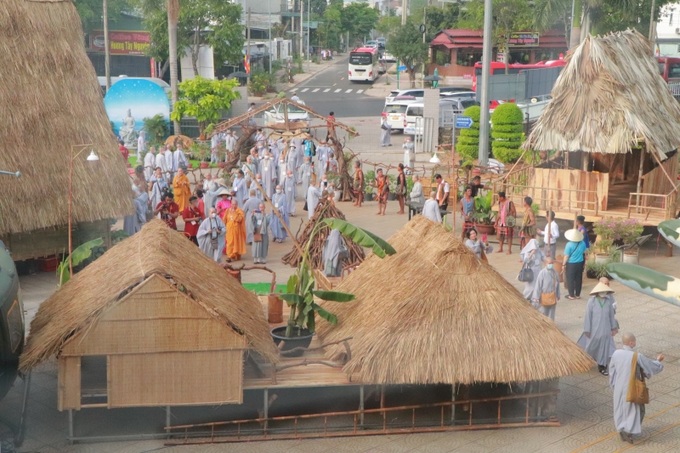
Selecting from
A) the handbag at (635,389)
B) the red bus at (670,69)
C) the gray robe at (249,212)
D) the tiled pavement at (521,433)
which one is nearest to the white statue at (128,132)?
the gray robe at (249,212)

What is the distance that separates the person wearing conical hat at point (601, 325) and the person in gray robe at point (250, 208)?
8.78 m

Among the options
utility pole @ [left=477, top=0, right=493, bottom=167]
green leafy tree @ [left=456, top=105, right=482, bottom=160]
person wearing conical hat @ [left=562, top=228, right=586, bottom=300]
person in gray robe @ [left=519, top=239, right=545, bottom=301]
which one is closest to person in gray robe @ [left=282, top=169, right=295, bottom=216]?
utility pole @ [left=477, top=0, right=493, bottom=167]

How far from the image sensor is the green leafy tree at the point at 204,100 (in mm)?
35688

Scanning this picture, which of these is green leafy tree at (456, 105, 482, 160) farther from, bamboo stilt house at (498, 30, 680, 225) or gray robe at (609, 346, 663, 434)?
gray robe at (609, 346, 663, 434)

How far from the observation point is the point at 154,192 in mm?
23500

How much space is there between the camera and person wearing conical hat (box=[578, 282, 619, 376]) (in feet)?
43.8

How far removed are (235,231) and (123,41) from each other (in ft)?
133

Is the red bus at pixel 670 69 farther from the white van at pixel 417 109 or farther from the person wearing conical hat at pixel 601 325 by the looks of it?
the person wearing conical hat at pixel 601 325

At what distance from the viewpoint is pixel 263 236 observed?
2006 cm

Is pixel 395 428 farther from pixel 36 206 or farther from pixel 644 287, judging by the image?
pixel 36 206

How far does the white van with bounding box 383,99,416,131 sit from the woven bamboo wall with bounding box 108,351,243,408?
101ft

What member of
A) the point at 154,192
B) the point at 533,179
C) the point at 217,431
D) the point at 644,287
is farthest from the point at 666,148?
the point at 644,287

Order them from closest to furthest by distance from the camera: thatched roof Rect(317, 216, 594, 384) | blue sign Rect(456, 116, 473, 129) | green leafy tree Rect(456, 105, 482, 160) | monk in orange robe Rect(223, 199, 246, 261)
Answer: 1. thatched roof Rect(317, 216, 594, 384)
2. monk in orange robe Rect(223, 199, 246, 261)
3. blue sign Rect(456, 116, 473, 129)
4. green leafy tree Rect(456, 105, 482, 160)

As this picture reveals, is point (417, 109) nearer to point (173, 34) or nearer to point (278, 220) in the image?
point (173, 34)
